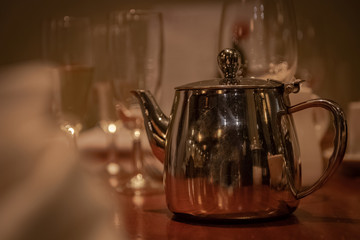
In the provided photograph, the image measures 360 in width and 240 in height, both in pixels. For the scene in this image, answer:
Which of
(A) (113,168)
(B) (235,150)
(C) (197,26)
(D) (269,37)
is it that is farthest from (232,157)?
(C) (197,26)

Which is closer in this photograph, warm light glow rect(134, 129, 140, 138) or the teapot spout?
the teapot spout

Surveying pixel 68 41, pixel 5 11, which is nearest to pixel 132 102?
pixel 68 41

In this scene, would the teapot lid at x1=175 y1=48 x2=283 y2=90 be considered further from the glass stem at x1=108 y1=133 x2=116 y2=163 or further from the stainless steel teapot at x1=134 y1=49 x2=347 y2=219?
the glass stem at x1=108 y1=133 x2=116 y2=163

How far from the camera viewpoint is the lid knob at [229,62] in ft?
1.38

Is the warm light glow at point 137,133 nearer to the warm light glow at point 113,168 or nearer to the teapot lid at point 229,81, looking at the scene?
the warm light glow at point 113,168

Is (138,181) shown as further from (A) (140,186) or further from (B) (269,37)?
(B) (269,37)

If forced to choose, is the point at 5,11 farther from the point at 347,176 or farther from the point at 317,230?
the point at 317,230

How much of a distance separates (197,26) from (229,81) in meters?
1.25

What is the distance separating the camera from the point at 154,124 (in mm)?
473

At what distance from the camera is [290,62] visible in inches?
20.6

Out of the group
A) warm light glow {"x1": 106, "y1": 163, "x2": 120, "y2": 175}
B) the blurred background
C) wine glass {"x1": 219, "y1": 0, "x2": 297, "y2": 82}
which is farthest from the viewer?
the blurred background

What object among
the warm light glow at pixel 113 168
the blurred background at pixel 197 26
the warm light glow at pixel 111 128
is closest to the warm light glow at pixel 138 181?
the warm light glow at pixel 113 168

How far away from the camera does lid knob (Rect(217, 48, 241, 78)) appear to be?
422 mm


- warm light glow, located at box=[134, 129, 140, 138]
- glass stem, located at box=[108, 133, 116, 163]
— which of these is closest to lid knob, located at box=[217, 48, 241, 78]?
warm light glow, located at box=[134, 129, 140, 138]
